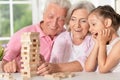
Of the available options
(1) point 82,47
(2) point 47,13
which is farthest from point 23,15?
(1) point 82,47

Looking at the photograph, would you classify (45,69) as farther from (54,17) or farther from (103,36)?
(54,17)

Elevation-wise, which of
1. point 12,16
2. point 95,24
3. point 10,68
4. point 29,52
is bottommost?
point 10,68

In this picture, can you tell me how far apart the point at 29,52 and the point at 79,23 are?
0.61m

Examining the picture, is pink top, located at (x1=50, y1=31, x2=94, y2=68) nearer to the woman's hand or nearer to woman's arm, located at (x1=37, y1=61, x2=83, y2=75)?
woman's arm, located at (x1=37, y1=61, x2=83, y2=75)

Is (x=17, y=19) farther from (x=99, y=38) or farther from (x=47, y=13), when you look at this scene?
(x=99, y=38)

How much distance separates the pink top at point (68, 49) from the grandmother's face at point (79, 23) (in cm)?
6

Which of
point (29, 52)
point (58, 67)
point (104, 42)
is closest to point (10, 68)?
point (58, 67)

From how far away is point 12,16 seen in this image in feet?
11.9

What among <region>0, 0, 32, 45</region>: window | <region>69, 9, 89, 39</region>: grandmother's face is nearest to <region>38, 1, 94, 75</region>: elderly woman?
<region>69, 9, 89, 39</region>: grandmother's face

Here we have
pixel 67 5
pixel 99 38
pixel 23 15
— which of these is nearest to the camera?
pixel 99 38

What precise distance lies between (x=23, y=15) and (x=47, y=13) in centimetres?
198

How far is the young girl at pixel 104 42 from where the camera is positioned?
1441 millimetres

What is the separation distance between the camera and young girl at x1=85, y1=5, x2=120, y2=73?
1441 millimetres

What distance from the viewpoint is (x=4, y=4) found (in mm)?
3564
